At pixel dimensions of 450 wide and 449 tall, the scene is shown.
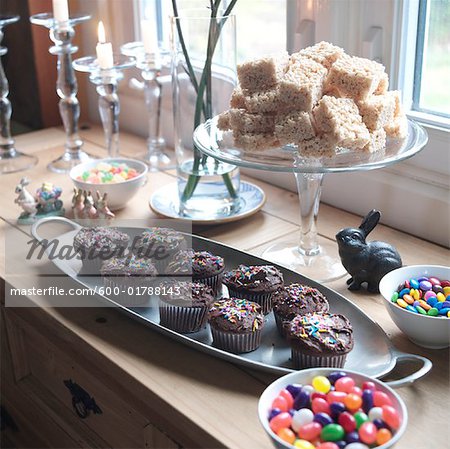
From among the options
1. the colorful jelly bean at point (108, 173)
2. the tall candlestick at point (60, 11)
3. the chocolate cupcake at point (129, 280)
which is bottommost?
the chocolate cupcake at point (129, 280)

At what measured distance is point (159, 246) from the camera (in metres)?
1.19

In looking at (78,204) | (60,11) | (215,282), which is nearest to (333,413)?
(215,282)

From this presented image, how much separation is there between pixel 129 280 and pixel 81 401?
9.7 inches

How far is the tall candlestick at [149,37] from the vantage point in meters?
1.60

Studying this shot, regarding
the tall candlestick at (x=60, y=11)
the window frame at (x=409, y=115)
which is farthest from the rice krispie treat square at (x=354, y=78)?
the tall candlestick at (x=60, y=11)

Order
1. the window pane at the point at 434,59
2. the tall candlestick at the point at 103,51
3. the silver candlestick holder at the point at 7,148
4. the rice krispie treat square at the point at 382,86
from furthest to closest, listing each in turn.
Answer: the silver candlestick holder at the point at 7,148 < the tall candlestick at the point at 103,51 < the window pane at the point at 434,59 < the rice krispie treat square at the point at 382,86

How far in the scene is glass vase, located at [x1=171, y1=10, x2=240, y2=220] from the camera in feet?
4.35

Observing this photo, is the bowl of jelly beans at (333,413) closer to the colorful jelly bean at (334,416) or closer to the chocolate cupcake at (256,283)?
the colorful jelly bean at (334,416)

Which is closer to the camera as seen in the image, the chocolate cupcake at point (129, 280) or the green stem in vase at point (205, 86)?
the chocolate cupcake at point (129, 280)

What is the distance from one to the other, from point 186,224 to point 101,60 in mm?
438

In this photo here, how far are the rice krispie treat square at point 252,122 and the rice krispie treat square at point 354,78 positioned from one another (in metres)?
0.10

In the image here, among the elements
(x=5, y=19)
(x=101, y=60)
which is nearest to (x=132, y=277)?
(x=101, y=60)

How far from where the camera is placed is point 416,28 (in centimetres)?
130

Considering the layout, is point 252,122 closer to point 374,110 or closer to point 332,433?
point 374,110
